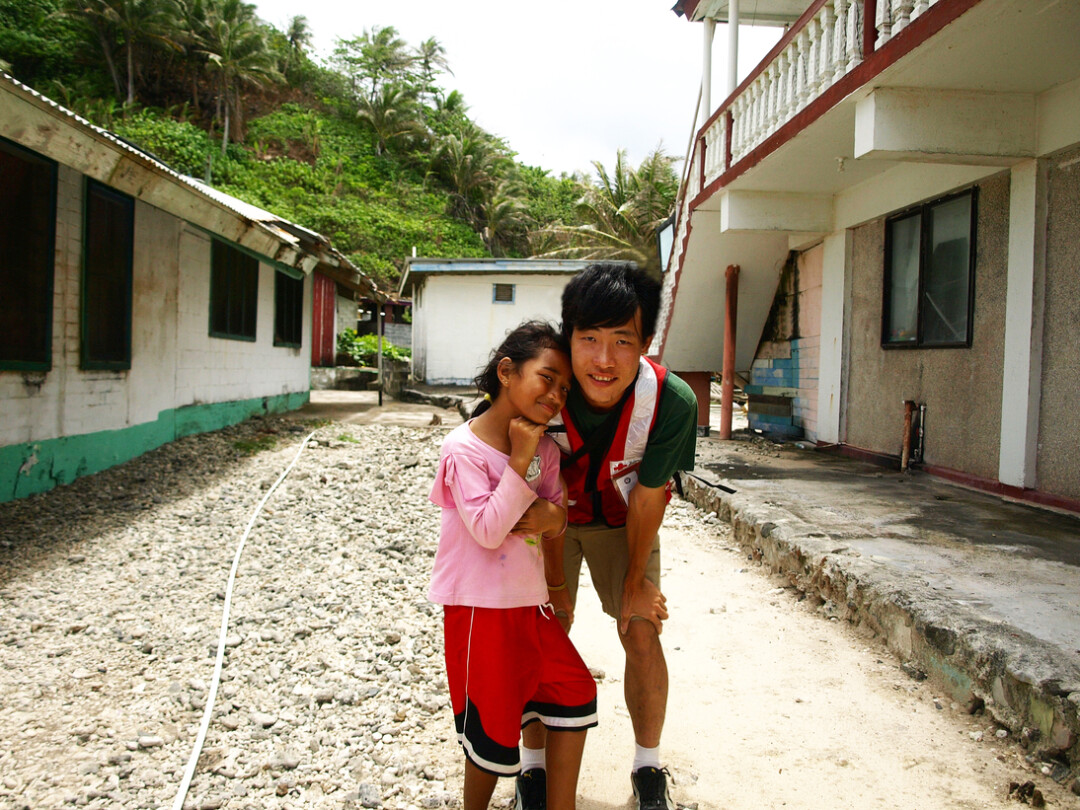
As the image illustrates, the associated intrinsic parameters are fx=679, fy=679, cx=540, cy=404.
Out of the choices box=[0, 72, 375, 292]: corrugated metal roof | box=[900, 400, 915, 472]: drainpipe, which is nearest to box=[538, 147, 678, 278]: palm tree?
box=[0, 72, 375, 292]: corrugated metal roof

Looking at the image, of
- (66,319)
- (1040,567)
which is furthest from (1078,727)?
(66,319)

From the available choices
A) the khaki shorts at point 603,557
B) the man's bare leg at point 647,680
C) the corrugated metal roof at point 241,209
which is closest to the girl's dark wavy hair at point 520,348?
the khaki shorts at point 603,557

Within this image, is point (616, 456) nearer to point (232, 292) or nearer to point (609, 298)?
point (609, 298)

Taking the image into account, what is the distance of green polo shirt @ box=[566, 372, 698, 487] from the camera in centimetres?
189

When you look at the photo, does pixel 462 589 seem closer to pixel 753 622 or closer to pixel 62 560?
pixel 753 622

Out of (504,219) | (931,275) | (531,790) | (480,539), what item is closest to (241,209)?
(931,275)

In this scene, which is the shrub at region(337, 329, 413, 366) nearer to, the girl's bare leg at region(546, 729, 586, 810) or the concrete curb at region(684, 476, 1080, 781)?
the concrete curb at region(684, 476, 1080, 781)

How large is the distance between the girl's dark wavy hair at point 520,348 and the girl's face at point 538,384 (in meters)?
0.02

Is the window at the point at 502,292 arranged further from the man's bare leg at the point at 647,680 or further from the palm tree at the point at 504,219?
the man's bare leg at the point at 647,680

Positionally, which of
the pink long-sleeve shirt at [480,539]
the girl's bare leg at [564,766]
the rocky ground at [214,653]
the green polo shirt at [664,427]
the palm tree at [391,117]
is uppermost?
the palm tree at [391,117]

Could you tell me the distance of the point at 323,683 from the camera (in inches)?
106

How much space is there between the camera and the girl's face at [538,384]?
1724 millimetres

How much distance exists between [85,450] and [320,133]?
110 ft

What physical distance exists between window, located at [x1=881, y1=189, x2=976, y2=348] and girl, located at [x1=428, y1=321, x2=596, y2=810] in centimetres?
494
